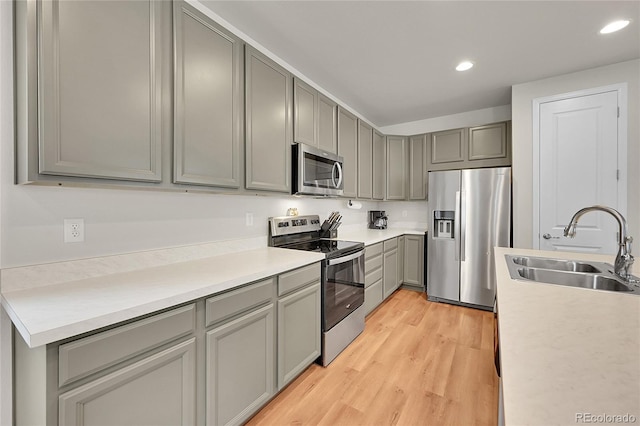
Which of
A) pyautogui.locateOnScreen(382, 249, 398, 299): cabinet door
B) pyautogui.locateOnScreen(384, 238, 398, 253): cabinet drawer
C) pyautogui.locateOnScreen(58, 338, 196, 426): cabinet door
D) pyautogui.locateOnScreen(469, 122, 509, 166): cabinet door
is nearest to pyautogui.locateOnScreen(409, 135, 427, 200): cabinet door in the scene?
pyautogui.locateOnScreen(469, 122, 509, 166): cabinet door

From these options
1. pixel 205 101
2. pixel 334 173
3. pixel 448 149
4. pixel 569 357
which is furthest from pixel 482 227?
pixel 205 101

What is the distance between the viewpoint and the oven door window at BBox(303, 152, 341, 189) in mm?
2301

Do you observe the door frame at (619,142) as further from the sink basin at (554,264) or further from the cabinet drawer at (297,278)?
the cabinet drawer at (297,278)

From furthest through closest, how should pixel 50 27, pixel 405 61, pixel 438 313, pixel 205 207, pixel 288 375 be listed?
1. pixel 438 313
2. pixel 405 61
3. pixel 205 207
4. pixel 288 375
5. pixel 50 27

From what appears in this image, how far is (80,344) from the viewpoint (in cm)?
88

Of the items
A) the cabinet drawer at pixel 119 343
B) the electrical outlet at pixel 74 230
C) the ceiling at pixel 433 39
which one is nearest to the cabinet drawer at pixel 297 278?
the cabinet drawer at pixel 119 343

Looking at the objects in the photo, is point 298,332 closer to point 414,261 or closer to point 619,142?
point 414,261

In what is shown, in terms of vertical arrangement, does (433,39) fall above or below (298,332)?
above

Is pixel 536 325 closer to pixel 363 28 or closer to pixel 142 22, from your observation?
pixel 142 22

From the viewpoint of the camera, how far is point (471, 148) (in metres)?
3.57

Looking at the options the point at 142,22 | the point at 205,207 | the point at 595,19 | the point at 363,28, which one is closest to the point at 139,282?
the point at 205,207

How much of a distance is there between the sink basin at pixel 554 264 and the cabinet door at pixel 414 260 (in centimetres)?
190

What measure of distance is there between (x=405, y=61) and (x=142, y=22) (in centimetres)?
209

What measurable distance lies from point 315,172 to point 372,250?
44.8 inches
